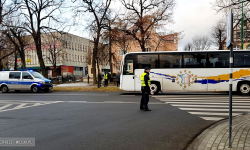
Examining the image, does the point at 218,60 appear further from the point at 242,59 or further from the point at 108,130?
the point at 108,130

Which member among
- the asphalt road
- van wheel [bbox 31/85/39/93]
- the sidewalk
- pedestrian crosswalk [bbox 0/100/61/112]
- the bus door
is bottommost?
pedestrian crosswalk [bbox 0/100/61/112]

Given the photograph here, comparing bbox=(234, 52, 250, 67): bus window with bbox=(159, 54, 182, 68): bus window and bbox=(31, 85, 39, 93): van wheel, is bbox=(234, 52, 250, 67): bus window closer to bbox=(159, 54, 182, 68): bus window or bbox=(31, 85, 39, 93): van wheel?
bbox=(159, 54, 182, 68): bus window

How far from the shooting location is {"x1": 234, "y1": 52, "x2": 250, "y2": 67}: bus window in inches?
619

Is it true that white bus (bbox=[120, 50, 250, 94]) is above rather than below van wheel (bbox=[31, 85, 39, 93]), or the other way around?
above

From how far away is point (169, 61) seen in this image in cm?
1661

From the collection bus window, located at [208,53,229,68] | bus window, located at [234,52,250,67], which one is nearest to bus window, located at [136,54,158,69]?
bus window, located at [208,53,229,68]

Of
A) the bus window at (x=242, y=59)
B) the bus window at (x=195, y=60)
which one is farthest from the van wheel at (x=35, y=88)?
the bus window at (x=242, y=59)

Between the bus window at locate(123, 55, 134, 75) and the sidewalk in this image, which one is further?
the bus window at locate(123, 55, 134, 75)

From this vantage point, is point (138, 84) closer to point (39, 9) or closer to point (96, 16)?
point (96, 16)

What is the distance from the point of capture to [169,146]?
186 inches

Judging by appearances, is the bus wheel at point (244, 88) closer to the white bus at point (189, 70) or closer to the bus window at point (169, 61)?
the white bus at point (189, 70)

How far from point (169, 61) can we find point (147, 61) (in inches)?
66.0

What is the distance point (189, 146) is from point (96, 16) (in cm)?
2240

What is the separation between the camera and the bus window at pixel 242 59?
1571 centimetres
